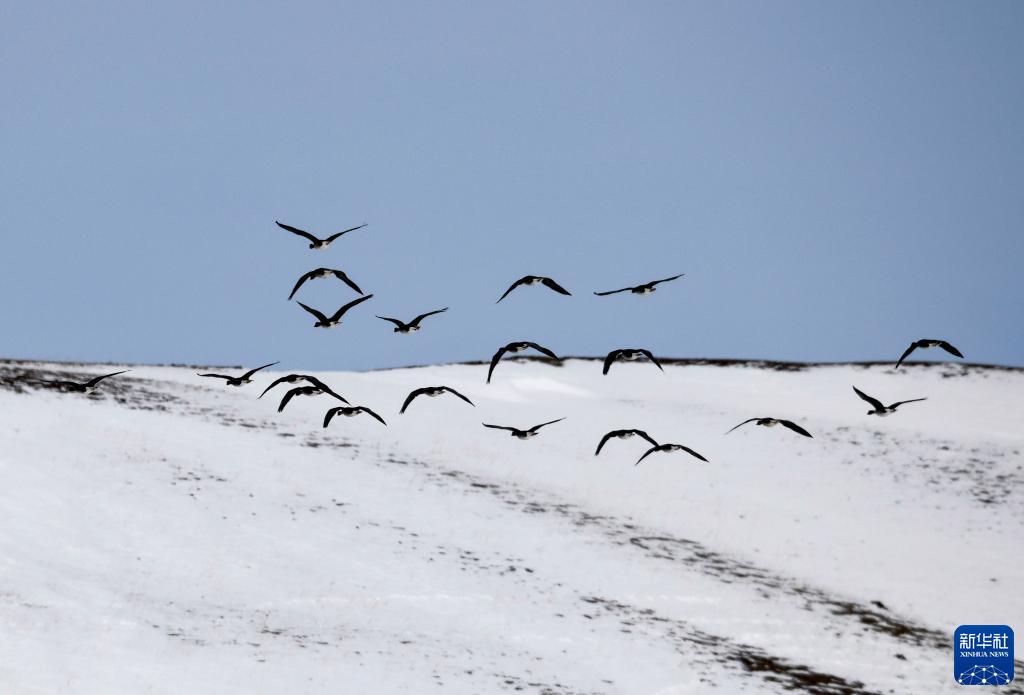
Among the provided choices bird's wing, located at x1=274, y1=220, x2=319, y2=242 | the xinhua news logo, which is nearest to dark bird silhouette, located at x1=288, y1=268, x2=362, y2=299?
bird's wing, located at x1=274, y1=220, x2=319, y2=242

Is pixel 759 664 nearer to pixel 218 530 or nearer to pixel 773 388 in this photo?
pixel 218 530

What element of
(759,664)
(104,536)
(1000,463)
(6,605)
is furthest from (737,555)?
(6,605)

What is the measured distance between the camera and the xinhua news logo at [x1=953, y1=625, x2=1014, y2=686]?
2341cm

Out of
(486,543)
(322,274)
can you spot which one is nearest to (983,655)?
(486,543)

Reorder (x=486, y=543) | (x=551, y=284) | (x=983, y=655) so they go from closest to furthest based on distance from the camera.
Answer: (x=551, y=284), (x=983, y=655), (x=486, y=543)

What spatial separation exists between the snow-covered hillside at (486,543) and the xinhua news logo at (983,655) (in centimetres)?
37

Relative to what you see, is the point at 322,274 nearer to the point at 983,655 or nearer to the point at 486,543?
the point at 486,543

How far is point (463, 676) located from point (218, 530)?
913 cm

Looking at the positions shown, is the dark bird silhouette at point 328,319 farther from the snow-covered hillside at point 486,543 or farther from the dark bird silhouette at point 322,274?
the snow-covered hillside at point 486,543

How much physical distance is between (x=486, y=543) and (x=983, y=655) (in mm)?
11904

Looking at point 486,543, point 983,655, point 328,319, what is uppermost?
point 328,319

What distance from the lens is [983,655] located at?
2488cm

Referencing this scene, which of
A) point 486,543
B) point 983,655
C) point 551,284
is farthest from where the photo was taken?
point 486,543

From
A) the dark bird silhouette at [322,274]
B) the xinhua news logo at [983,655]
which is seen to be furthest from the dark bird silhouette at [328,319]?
the xinhua news logo at [983,655]
